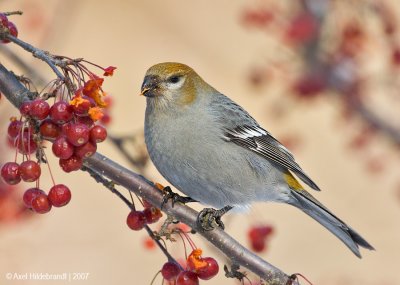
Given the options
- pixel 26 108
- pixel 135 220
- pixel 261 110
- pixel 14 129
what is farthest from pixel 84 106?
pixel 261 110

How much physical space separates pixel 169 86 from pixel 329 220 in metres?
1.10

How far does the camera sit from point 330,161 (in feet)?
23.9

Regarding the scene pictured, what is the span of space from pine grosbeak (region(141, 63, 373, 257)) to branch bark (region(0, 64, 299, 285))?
68 cm

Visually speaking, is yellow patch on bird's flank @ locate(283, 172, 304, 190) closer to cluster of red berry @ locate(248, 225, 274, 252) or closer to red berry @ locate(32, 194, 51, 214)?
cluster of red berry @ locate(248, 225, 274, 252)

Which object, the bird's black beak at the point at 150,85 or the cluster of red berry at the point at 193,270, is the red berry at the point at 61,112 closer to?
the cluster of red berry at the point at 193,270

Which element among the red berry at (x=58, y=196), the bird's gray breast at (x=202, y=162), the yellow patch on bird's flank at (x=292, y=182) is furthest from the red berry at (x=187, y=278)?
the yellow patch on bird's flank at (x=292, y=182)

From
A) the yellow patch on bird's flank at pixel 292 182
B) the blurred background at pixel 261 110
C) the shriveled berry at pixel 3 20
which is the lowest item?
the shriveled berry at pixel 3 20

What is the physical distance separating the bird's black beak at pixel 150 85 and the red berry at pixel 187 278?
110 cm

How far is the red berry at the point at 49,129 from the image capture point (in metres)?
1.88

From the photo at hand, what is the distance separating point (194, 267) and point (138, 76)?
17.3 feet

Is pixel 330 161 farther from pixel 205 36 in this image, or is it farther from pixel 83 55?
pixel 83 55

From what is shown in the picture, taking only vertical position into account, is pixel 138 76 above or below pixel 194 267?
above

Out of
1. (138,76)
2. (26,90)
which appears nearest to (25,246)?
(138,76)

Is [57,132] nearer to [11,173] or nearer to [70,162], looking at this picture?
[70,162]
